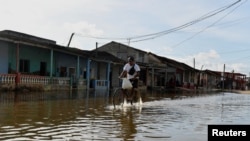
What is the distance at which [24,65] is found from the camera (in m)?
30.3

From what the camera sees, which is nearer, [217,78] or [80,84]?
[80,84]

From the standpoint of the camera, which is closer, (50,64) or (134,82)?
(134,82)

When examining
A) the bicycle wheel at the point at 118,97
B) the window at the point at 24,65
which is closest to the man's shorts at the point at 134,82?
the bicycle wheel at the point at 118,97

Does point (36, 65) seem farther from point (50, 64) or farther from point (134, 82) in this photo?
point (134, 82)

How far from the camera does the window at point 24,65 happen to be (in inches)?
1176

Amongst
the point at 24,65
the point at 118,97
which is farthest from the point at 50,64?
the point at 118,97

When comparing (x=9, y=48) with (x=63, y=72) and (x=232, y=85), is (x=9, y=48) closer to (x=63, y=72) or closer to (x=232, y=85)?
(x=63, y=72)

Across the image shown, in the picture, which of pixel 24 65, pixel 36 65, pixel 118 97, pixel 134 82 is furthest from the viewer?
pixel 36 65

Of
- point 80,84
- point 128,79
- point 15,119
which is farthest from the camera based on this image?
point 80,84

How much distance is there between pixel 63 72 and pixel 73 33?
15.0 meters

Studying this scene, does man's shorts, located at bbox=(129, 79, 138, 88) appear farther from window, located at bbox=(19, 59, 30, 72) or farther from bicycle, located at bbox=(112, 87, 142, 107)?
window, located at bbox=(19, 59, 30, 72)

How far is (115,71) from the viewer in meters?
47.1

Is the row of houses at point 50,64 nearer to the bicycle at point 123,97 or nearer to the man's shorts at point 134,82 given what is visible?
the bicycle at point 123,97

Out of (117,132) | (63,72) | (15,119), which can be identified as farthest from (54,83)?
(117,132)
